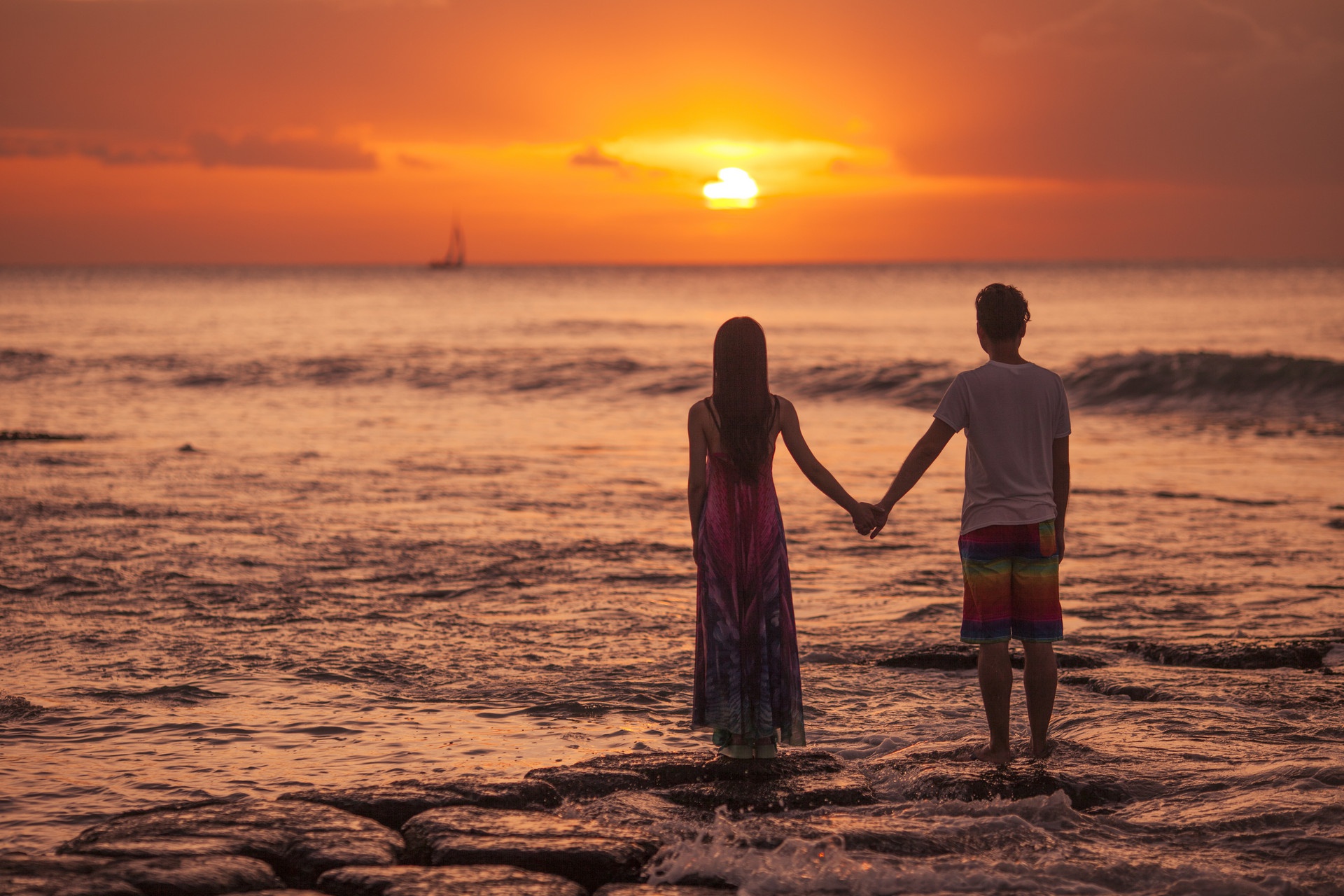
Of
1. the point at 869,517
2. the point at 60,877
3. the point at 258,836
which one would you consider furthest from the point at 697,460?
the point at 60,877

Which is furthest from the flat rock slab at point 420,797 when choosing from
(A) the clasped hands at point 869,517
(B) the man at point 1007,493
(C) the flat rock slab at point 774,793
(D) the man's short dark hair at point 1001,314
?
(D) the man's short dark hair at point 1001,314

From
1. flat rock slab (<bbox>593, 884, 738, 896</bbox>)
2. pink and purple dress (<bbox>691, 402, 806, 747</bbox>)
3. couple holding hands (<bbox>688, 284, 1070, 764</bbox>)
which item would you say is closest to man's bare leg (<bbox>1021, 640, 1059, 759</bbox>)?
couple holding hands (<bbox>688, 284, 1070, 764</bbox>)

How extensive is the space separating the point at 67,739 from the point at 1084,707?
4.68m

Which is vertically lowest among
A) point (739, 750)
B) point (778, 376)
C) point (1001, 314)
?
point (739, 750)

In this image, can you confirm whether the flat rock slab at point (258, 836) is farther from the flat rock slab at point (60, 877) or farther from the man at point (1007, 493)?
the man at point (1007, 493)

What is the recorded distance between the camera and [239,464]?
15.3 meters

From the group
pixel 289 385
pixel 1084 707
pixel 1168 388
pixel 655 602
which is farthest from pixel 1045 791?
pixel 289 385

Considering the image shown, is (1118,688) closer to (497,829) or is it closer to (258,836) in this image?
(497,829)

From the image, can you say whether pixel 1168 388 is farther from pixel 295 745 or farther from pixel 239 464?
pixel 295 745

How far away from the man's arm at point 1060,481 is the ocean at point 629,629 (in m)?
0.98

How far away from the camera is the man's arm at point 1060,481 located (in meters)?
4.92

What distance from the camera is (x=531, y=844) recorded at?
4.09 metres

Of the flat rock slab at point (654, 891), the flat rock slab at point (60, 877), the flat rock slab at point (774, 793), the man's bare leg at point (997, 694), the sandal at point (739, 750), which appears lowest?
the flat rock slab at point (654, 891)

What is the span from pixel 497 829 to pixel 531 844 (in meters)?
0.20
